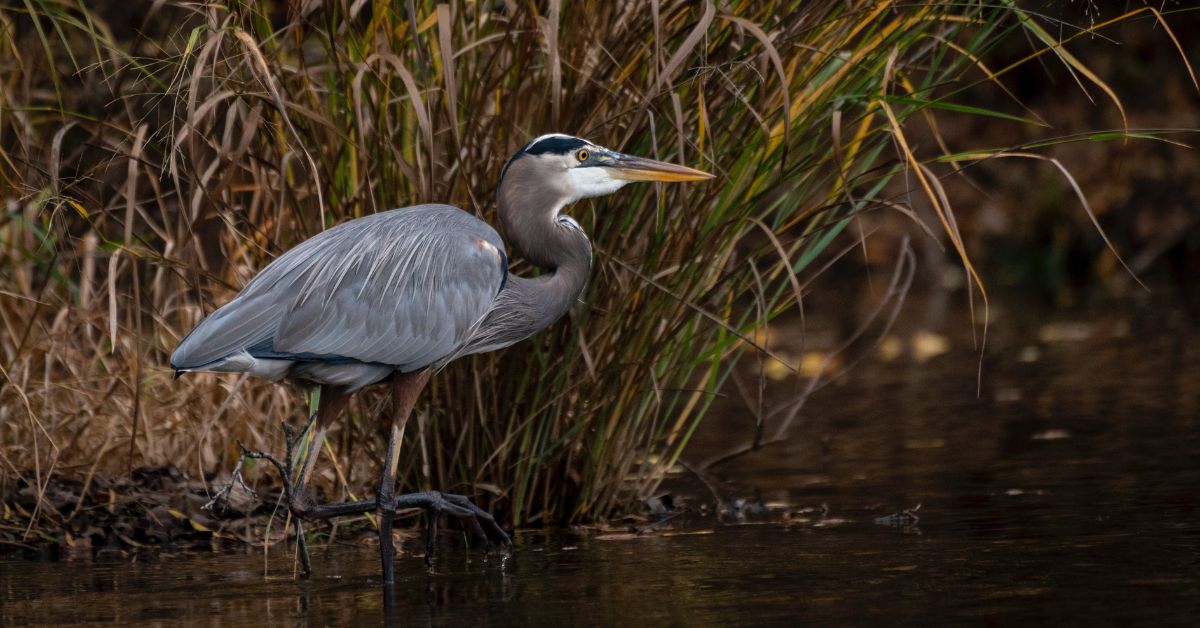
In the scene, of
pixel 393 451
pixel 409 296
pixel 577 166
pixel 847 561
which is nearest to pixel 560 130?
pixel 577 166

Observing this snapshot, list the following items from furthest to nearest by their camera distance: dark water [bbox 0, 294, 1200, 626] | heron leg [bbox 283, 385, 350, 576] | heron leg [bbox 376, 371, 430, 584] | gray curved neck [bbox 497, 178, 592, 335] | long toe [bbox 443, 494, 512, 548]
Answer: gray curved neck [bbox 497, 178, 592, 335]
long toe [bbox 443, 494, 512, 548]
heron leg [bbox 283, 385, 350, 576]
heron leg [bbox 376, 371, 430, 584]
dark water [bbox 0, 294, 1200, 626]

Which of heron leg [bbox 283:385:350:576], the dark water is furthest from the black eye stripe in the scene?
the dark water

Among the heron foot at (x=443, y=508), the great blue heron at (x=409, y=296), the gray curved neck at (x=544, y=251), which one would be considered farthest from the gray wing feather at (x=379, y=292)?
the heron foot at (x=443, y=508)

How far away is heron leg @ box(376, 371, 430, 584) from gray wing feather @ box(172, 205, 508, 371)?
0.08 meters

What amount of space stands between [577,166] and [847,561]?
144cm

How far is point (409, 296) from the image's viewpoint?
201 inches

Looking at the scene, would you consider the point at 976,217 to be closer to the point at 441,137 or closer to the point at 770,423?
the point at 770,423

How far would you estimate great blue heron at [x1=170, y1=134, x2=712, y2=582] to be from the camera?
495cm

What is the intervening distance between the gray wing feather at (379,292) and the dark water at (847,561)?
0.70 m

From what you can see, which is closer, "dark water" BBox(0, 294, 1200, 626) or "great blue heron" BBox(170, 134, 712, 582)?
"dark water" BBox(0, 294, 1200, 626)

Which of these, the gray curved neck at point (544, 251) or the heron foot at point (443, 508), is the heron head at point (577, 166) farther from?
the heron foot at point (443, 508)

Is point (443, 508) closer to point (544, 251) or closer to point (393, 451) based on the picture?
point (393, 451)

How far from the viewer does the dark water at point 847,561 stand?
13.4 ft

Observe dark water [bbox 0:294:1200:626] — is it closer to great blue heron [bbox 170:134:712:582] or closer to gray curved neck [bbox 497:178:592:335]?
great blue heron [bbox 170:134:712:582]
